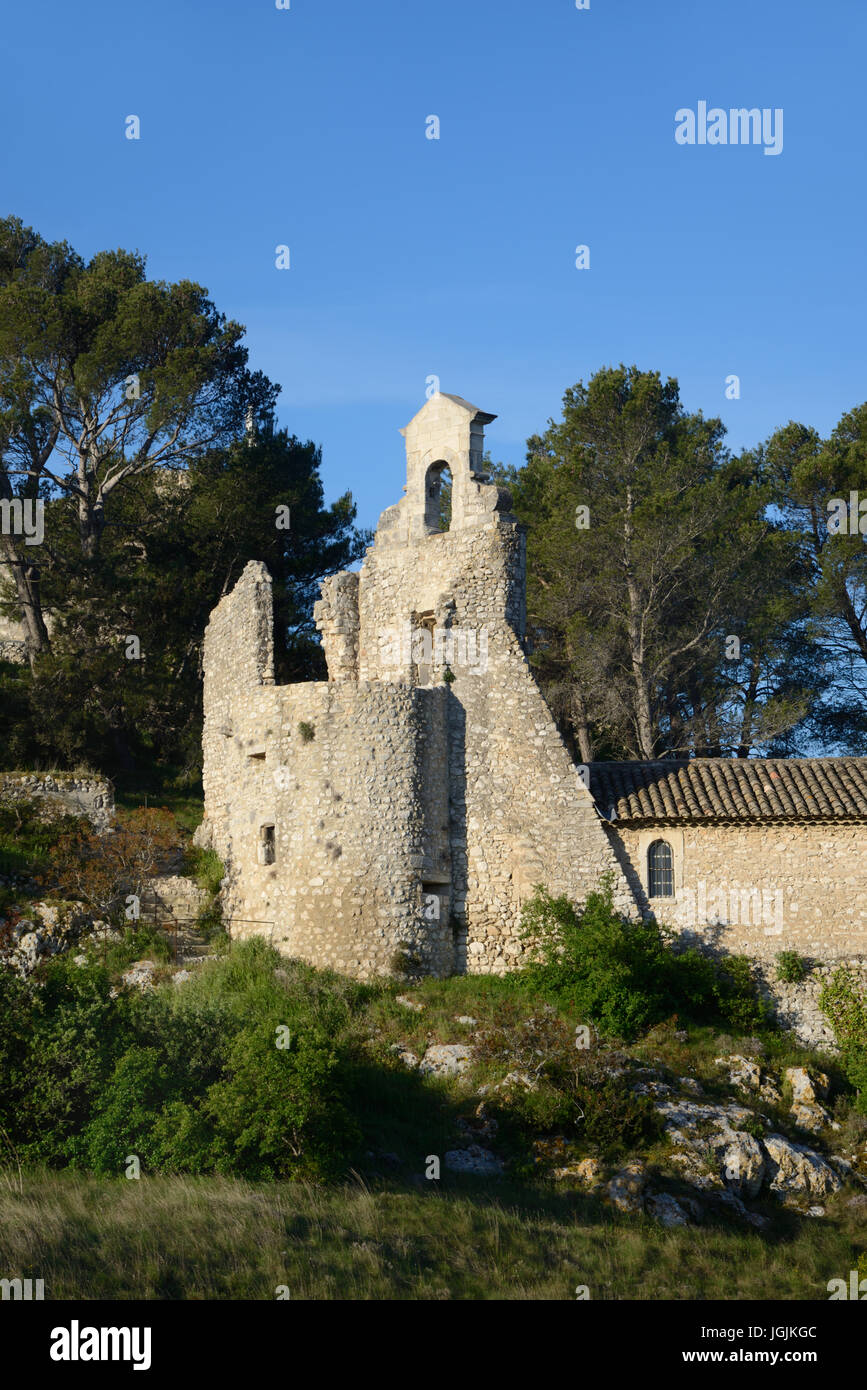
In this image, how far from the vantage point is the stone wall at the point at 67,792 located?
2734 cm

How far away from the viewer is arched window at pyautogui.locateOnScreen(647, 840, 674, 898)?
25150 millimetres

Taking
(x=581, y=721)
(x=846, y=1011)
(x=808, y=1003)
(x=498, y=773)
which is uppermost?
(x=581, y=721)

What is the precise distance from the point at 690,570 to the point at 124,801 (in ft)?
45.0

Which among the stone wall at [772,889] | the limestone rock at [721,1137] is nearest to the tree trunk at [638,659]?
the stone wall at [772,889]

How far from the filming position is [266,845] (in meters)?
25.5

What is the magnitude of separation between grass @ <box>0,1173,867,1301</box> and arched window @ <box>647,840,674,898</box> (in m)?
7.05

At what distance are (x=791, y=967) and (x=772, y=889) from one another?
51.9 inches

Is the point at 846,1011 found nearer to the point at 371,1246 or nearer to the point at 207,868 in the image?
the point at 371,1246

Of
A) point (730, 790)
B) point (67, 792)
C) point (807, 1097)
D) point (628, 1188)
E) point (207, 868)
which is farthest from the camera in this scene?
point (67, 792)

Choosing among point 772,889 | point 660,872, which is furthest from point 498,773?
point 772,889

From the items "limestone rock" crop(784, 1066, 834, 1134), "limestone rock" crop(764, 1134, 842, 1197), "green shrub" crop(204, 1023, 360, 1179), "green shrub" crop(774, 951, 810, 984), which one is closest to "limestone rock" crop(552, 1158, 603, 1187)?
"limestone rock" crop(764, 1134, 842, 1197)

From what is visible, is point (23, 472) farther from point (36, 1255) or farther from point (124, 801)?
point (36, 1255)

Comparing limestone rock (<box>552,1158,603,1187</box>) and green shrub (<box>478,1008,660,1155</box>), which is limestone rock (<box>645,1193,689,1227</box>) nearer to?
limestone rock (<box>552,1158,603,1187</box>)

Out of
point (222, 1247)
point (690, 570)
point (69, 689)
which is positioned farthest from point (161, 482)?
point (222, 1247)
